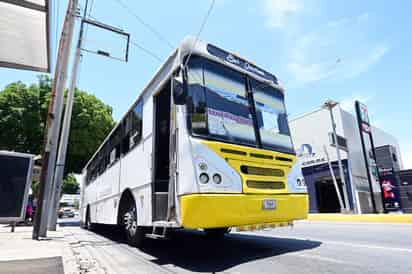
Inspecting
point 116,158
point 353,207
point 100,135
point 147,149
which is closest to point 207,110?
point 147,149

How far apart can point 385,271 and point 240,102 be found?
10.3 feet

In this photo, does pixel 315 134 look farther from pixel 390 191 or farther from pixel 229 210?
pixel 229 210

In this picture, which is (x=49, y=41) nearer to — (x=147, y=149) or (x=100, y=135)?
(x=147, y=149)

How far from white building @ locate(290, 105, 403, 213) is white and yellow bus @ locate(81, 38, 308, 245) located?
19.1 m

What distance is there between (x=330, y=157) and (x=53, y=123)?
22135 mm

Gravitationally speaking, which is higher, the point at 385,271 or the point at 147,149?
the point at 147,149

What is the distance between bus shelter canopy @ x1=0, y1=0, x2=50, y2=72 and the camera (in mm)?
3787

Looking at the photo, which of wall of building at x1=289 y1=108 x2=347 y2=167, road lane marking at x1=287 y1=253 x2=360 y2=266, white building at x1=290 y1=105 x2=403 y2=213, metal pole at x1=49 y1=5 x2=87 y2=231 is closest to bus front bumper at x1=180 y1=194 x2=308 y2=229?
road lane marking at x1=287 y1=253 x2=360 y2=266

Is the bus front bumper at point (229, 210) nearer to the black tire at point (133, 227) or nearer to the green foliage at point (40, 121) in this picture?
the black tire at point (133, 227)

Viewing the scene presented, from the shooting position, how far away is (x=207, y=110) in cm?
417

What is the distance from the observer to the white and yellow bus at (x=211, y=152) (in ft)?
12.2

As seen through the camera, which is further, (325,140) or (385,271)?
(325,140)

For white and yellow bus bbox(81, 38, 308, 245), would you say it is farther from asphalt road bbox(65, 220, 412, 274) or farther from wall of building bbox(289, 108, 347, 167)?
wall of building bbox(289, 108, 347, 167)

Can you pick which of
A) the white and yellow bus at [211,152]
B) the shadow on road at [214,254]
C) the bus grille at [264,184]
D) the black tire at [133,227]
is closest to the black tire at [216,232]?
the white and yellow bus at [211,152]
